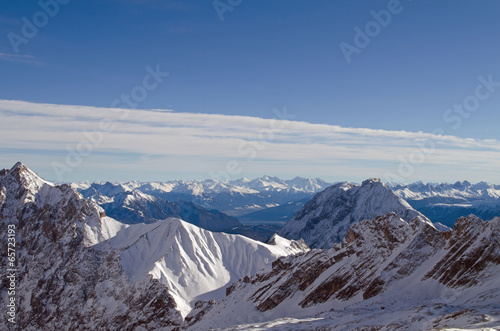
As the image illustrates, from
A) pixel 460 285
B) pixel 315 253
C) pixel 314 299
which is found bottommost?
pixel 460 285

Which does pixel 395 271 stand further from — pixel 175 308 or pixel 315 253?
pixel 175 308

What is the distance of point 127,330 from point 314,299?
329ft

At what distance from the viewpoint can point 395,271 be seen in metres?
128

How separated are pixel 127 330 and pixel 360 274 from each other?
378 feet

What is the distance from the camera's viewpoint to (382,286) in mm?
124062

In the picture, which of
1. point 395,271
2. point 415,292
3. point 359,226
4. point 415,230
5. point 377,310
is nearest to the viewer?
point 377,310

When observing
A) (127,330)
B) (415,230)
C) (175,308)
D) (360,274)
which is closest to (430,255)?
(415,230)

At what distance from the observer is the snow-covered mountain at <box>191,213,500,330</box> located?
86.9 m

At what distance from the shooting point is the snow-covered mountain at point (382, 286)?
8688cm

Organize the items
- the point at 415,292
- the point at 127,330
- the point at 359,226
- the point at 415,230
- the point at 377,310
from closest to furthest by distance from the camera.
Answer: the point at 377,310, the point at 415,292, the point at 415,230, the point at 359,226, the point at 127,330

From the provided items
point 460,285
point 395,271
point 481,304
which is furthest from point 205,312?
point 481,304

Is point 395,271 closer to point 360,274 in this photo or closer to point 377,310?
point 360,274

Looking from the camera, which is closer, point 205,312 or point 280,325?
point 280,325

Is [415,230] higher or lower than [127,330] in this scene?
lower
